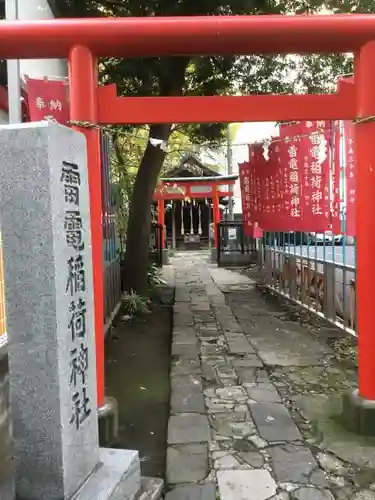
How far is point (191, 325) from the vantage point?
8.84 metres

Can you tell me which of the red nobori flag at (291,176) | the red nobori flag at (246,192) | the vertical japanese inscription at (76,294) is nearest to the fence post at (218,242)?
the red nobori flag at (246,192)

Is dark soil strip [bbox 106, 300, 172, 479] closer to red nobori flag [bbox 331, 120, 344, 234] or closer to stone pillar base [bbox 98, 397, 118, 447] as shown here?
stone pillar base [bbox 98, 397, 118, 447]

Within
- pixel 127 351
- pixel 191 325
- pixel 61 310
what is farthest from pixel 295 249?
pixel 61 310

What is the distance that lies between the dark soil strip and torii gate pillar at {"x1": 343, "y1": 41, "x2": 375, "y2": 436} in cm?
177

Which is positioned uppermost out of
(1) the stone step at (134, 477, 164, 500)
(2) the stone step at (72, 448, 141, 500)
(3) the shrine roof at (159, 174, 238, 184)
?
(3) the shrine roof at (159, 174, 238, 184)

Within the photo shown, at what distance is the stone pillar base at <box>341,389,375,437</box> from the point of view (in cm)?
435

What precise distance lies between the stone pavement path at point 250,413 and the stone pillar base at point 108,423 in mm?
505

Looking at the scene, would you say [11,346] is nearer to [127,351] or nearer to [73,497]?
[73,497]

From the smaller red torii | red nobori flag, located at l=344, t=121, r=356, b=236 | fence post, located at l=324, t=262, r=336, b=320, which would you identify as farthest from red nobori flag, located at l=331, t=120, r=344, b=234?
the smaller red torii

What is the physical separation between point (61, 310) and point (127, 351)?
5107 mm

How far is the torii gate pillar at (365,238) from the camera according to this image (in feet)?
13.8

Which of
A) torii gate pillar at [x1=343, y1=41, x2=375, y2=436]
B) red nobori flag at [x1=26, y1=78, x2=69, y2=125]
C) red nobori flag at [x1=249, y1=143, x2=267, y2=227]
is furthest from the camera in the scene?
red nobori flag at [x1=249, y1=143, x2=267, y2=227]

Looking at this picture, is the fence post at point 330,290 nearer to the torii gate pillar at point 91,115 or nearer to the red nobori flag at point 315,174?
the red nobori flag at point 315,174

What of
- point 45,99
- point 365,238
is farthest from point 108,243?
point 365,238
